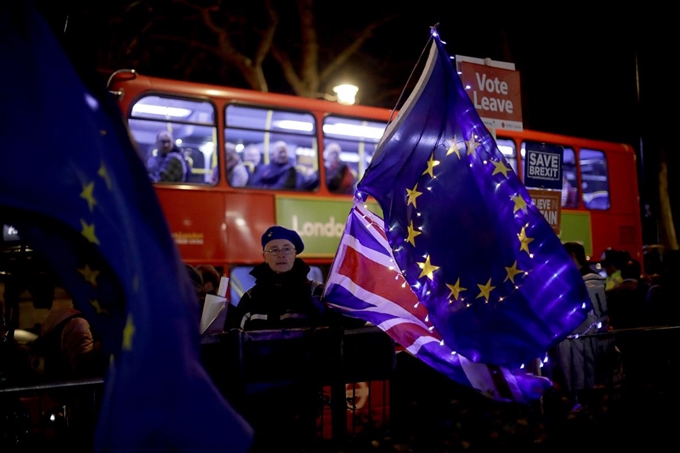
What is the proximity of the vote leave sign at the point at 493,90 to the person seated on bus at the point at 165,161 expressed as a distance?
4.10 metres

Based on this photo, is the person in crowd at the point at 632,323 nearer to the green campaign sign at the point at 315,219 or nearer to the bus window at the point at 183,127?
the green campaign sign at the point at 315,219

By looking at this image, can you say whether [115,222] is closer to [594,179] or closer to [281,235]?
[281,235]

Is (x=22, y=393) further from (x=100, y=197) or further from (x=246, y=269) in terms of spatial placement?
(x=246, y=269)

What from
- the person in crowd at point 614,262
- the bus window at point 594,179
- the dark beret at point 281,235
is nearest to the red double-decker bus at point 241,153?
the person in crowd at point 614,262

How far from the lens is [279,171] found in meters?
9.47

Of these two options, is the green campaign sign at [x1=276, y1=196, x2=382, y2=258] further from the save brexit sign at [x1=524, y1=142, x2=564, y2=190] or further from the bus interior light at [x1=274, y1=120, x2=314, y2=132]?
the save brexit sign at [x1=524, y1=142, x2=564, y2=190]

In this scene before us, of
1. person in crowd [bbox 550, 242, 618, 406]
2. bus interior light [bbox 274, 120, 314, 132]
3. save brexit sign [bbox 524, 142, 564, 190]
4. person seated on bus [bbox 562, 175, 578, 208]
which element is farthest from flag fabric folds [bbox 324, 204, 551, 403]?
person seated on bus [bbox 562, 175, 578, 208]

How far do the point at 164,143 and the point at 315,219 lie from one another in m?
2.27

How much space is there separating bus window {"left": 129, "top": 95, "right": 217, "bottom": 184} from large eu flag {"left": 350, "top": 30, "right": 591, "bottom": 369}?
4.60 metres

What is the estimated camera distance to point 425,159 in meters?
4.69

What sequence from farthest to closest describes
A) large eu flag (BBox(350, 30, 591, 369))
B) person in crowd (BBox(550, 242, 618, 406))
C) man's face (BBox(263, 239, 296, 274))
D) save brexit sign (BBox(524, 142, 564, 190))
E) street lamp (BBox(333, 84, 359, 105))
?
street lamp (BBox(333, 84, 359, 105))
save brexit sign (BBox(524, 142, 564, 190))
person in crowd (BBox(550, 242, 618, 406))
man's face (BBox(263, 239, 296, 274))
large eu flag (BBox(350, 30, 591, 369))

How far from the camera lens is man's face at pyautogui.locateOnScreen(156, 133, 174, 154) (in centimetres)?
865

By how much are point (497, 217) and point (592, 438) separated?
229 centimetres

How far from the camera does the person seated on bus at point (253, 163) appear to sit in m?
9.25
